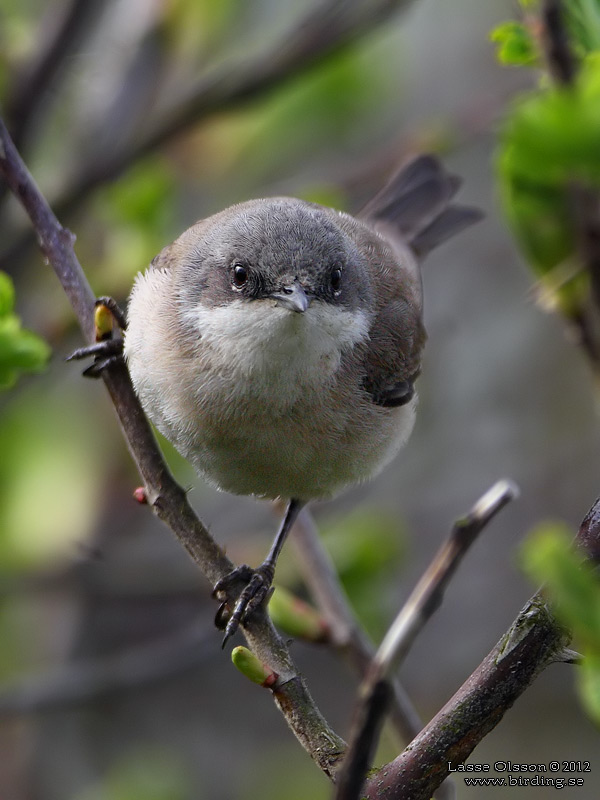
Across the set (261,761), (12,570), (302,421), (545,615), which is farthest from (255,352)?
(261,761)

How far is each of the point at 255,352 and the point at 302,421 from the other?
225 mm

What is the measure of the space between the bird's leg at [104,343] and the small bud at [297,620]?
2.39 ft

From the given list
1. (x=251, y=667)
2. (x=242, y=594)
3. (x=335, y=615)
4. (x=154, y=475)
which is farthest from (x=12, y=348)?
(x=335, y=615)

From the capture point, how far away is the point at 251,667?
1577mm

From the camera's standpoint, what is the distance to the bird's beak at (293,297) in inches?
89.6

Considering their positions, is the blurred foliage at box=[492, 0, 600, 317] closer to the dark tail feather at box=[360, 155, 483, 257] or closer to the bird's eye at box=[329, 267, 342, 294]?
the bird's eye at box=[329, 267, 342, 294]

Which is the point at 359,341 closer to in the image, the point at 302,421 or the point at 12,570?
the point at 302,421

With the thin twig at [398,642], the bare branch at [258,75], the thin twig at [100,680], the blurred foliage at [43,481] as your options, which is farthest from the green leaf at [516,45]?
the thin twig at [100,680]

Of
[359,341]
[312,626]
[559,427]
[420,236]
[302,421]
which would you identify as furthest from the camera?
[559,427]

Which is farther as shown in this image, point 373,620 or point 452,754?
point 373,620

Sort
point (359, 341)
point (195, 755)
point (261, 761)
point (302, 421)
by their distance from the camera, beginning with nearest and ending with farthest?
point (302, 421) → point (359, 341) → point (261, 761) → point (195, 755)

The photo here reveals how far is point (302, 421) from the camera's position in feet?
8.02

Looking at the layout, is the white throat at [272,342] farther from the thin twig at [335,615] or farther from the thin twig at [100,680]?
the thin twig at [100,680]

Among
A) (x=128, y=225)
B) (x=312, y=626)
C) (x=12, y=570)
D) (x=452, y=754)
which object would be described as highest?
(x=128, y=225)
